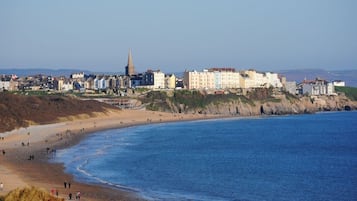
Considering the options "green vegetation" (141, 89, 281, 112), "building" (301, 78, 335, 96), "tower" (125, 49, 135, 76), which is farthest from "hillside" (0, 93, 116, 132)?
"building" (301, 78, 335, 96)

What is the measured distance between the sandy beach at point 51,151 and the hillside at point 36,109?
1.22 metres

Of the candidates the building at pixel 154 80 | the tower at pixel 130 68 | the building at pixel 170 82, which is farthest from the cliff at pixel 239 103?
the tower at pixel 130 68

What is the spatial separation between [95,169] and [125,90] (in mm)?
79393

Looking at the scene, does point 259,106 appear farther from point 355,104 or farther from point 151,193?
point 151,193

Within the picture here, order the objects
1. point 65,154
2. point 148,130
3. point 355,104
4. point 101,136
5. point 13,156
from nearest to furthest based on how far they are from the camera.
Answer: point 13,156 → point 65,154 → point 101,136 → point 148,130 → point 355,104

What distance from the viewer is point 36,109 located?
7669 centimetres

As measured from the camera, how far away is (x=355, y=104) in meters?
148

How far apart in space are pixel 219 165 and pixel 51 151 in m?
12.5

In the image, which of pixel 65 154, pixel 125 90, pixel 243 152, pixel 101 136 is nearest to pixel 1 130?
pixel 101 136

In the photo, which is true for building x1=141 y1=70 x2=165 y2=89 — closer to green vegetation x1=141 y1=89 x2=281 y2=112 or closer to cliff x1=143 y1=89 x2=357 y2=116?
green vegetation x1=141 y1=89 x2=281 y2=112

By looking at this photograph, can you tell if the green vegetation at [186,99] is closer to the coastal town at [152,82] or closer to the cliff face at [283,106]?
the cliff face at [283,106]

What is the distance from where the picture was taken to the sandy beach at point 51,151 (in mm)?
29609

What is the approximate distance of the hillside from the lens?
64.3 m

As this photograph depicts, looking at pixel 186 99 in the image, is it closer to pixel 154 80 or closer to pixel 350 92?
pixel 154 80
